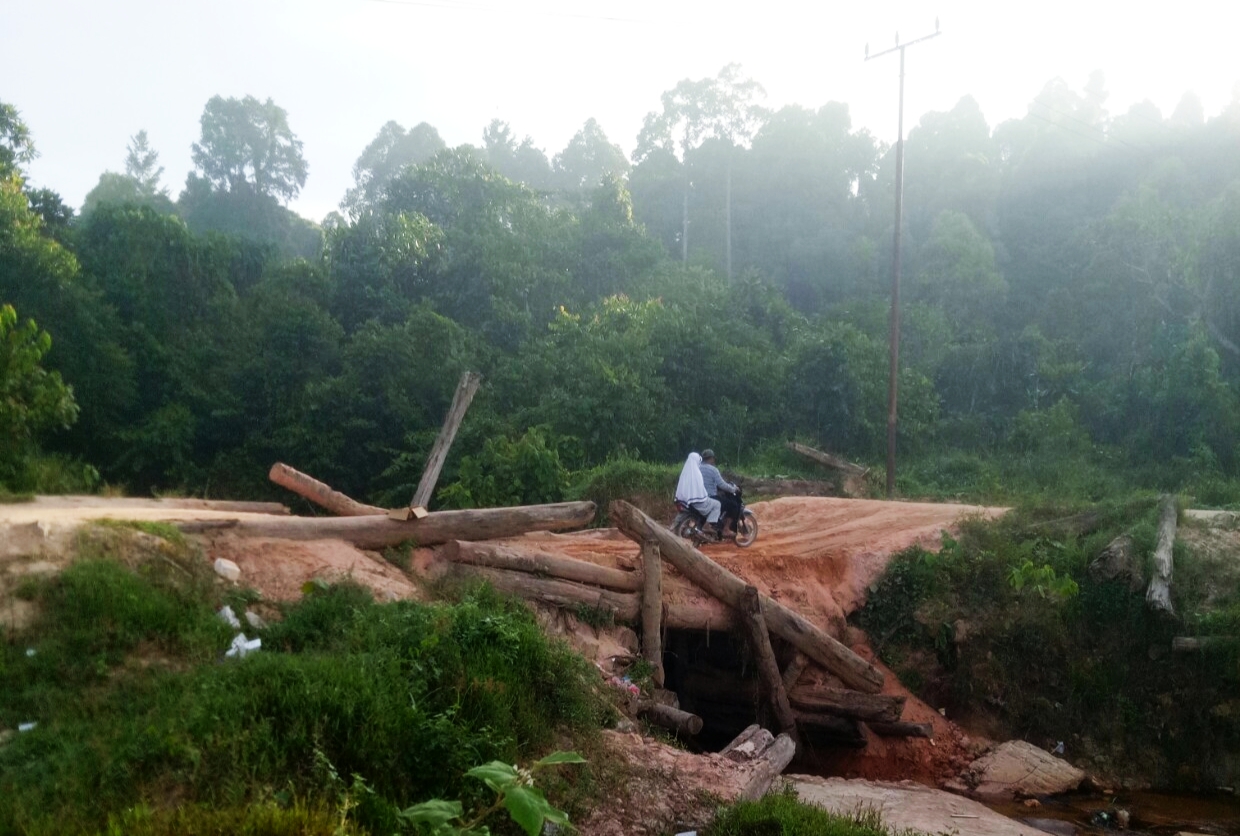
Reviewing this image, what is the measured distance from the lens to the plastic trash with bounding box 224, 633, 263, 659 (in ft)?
25.6

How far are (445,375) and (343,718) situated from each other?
72.8ft

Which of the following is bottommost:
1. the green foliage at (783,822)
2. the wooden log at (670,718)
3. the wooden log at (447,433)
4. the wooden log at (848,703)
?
the wooden log at (848,703)

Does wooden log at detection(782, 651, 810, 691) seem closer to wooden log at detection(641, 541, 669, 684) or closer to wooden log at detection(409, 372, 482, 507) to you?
wooden log at detection(641, 541, 669, 684)

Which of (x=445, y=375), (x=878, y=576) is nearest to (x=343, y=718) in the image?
(x=878, y=576)

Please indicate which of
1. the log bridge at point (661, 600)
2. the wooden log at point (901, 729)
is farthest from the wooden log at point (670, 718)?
the wooden log at point (901, 729)

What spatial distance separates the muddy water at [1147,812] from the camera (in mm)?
11219

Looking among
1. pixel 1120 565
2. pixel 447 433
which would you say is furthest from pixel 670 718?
pixel 1120 565

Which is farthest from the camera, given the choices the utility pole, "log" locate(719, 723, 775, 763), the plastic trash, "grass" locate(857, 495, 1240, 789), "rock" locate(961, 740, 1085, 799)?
the utility pole

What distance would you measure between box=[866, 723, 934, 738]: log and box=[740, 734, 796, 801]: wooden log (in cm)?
274

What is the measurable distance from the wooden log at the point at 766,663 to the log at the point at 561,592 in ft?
4.96

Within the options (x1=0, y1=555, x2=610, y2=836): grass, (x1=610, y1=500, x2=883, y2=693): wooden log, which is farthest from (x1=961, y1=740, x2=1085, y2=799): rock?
(x1=0, y1=555, x2=610, y2=836): grass

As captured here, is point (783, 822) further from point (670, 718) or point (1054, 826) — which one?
point (1054, 826)

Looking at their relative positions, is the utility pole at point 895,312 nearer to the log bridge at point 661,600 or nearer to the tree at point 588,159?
the log bridge at point 661,600

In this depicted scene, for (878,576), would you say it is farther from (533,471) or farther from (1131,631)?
(533,471)
